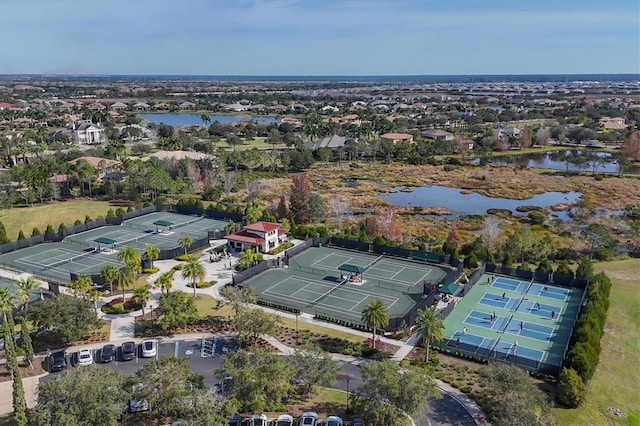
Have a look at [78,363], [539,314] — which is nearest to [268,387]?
[78,363]

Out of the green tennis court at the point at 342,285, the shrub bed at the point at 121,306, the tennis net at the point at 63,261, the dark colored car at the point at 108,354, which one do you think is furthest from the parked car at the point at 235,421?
the tennis net at the point at 63,261

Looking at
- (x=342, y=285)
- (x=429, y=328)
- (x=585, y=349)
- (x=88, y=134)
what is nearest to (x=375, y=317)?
(x=429, y=328)

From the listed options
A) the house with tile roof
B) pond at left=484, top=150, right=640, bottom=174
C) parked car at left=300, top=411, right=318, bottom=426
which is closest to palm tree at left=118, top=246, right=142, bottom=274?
the house with tile roof

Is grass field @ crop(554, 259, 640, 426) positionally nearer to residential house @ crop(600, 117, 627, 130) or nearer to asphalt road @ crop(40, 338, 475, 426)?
asphalt road @ crop(40, 338, 475, 426)

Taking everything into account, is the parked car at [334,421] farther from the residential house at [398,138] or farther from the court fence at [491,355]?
the residential house at [398,138]

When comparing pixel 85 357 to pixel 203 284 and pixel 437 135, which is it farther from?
pixel 437 135

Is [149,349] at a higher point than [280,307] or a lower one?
higher
